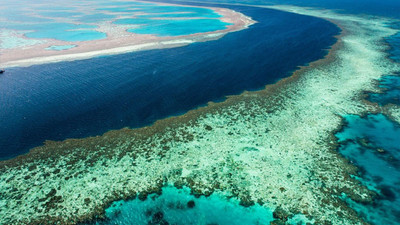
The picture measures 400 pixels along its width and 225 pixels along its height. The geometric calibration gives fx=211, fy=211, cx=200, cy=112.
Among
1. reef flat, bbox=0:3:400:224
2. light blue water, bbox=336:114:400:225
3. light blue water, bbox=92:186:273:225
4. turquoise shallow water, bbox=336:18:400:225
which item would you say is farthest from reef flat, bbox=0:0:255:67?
light blue water, bbox=336:114:400:225

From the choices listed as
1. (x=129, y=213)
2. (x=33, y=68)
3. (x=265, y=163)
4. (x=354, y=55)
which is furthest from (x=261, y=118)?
(x=33, y=68)

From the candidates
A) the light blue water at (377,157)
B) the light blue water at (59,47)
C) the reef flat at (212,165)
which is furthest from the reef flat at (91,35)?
the light blue water at (377,157)

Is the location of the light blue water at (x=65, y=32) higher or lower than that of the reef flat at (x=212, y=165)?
higher

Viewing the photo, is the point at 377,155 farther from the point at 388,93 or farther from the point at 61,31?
the point at 61,31

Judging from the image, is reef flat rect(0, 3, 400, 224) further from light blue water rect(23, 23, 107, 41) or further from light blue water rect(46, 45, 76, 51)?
light blue water rect(23, 23, 107, 41)

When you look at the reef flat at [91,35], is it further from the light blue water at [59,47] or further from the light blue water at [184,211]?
the light blue water at [184,211]

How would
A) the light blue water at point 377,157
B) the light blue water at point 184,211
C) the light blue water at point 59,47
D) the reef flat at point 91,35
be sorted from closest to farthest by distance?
the light blue water at point 184,211 → the light blue water at point 377,157 → the reef flat at point 91,35 → the light blue water at point 59,47
